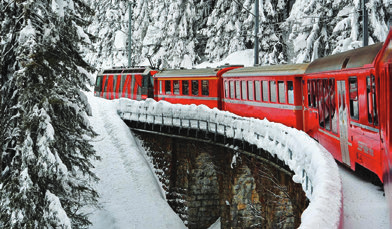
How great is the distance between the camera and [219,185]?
21922mm

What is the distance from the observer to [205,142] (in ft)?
73.1

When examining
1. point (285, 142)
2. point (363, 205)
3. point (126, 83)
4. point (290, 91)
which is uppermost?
point (126, 83)

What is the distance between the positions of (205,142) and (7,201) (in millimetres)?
10574

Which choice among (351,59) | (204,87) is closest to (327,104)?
(351,59)

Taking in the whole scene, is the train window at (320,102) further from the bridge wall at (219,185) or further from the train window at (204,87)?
the train window at (204,87)

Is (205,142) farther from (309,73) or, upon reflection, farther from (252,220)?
(309,73)

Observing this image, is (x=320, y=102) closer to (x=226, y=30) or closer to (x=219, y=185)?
(x=219, y=185)

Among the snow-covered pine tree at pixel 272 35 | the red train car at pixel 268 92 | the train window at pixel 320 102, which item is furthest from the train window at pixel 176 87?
the train window at pixel 320 102

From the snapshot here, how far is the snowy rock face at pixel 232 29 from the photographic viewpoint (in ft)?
80.2

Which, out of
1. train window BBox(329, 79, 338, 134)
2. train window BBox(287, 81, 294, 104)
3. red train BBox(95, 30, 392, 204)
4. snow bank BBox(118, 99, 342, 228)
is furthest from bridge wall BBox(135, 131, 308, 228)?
train window BBox(287, 81, 294, 104)

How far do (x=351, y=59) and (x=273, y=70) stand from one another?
346 inches

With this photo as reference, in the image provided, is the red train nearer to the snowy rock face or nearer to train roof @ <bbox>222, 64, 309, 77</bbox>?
train roof @ <bbox>222, 64, 309, 77</bbox>

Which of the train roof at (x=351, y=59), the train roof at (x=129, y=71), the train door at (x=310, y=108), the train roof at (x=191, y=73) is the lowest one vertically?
the train door at (x=310, y=108)

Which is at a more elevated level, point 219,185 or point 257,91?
point 257,91
